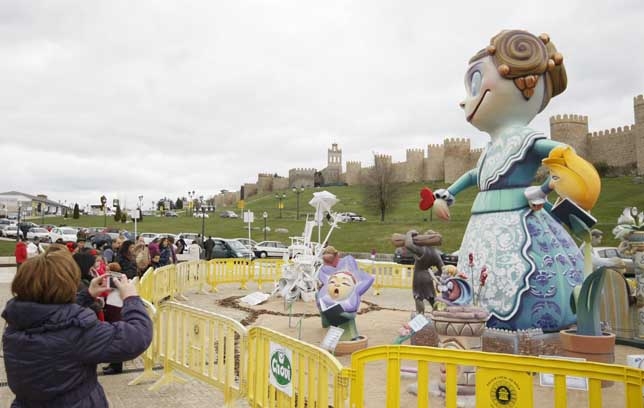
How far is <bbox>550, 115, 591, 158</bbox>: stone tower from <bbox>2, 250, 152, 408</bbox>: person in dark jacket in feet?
219

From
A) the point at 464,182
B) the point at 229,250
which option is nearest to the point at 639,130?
the point at 229,250

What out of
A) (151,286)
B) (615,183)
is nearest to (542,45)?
(151,286)

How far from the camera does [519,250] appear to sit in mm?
7391

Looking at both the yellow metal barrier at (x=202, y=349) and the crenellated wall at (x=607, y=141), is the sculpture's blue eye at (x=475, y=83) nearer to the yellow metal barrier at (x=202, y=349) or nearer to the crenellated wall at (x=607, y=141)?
the yellow metal barrier at (x=202, y=349)

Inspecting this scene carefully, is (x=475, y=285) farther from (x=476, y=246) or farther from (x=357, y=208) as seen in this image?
(x=357, y=208)

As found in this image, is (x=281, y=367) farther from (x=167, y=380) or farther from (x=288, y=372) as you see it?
(x=167, y=380)

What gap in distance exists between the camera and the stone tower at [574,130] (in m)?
62.3

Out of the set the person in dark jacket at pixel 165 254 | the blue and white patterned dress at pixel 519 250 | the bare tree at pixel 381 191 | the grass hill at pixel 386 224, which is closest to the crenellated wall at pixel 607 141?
the grass hill at pixel 386 224

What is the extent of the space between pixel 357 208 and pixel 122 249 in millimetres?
59113

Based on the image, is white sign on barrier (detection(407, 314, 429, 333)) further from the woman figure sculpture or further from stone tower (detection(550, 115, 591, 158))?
stone tower (detection(550, 115, 591, 158))

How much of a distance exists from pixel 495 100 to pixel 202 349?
560cm

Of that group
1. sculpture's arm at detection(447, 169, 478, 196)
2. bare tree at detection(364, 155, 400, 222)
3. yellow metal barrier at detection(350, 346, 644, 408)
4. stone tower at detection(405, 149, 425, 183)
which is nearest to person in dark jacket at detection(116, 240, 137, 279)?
sculpture's arm at detection(447, 169, 478, 196)

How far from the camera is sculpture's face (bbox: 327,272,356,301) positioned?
914cm

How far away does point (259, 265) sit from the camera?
18.5 m
